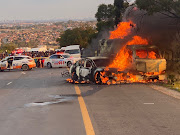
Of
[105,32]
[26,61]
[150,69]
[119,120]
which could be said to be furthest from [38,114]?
[105,32]

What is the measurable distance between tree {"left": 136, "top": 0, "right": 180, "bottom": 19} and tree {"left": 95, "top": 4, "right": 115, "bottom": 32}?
48.5 m

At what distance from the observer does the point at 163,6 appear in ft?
79.6

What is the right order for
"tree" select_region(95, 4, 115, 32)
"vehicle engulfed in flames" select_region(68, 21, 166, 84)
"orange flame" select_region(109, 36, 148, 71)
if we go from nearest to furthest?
"vehicle engulfed in flames" select_region(68, 21, 166, 84)
"orange flame" select_region(109, 36, 148, 71)
"tree" select_region(95, 4, 115, 32)

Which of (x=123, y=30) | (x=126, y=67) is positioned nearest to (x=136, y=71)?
(x=126, y=67)

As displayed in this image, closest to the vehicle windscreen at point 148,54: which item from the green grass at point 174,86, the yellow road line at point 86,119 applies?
the green grass at point 174,86

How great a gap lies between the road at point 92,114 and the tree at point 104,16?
5866 cm

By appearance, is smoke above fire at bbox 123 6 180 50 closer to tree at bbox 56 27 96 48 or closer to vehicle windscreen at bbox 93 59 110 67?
vehicle windscreen at bbox 93 59 110 67

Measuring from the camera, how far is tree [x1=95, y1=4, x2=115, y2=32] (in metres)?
74.1

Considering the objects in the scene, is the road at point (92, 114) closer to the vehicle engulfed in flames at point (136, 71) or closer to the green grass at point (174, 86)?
the green grass at point (174, 86)

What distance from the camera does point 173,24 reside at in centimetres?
2512

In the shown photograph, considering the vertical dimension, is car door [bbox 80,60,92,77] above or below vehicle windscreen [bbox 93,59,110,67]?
below

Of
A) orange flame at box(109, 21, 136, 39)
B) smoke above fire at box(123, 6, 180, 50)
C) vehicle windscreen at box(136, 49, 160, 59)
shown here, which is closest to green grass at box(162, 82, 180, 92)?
vehicle windscreen at box(136, 49, 160, 59)

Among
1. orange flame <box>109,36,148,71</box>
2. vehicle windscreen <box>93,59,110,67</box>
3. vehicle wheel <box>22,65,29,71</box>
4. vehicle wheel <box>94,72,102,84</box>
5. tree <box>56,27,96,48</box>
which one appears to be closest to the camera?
vehicle wheel <box>94,72,102,84</box>

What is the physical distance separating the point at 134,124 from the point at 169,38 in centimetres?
1671
